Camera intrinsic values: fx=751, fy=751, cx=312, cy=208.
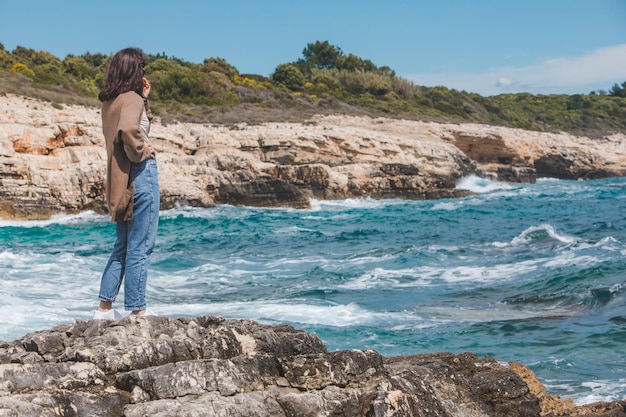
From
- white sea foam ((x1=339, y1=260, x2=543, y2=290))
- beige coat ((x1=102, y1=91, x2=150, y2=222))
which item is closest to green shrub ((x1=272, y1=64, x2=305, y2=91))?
white sea foam ((x1=339, y1=260, x2=543, y2=290))

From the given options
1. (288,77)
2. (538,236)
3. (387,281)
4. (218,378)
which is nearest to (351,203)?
(538,236)

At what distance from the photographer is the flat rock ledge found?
333 cm

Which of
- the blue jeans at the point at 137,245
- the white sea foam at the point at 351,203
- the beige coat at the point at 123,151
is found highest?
the beige coat at the point at 123,151

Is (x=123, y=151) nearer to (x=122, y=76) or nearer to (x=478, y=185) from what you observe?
(x=122, y=76)

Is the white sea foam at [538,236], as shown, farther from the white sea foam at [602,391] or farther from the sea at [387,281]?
the white sea foam at [602,391]

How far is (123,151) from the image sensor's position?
493 centimetres

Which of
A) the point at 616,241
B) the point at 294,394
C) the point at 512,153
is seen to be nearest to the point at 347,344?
the point at 294,394

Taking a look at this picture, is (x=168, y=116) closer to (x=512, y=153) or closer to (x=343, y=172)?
(x=343, y=172)

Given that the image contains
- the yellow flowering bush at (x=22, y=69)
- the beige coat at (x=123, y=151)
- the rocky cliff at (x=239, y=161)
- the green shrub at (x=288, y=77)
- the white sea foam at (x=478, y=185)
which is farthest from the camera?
the green shrub at (x=288, y=77)

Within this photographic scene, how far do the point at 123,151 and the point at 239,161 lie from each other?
26.1 metres

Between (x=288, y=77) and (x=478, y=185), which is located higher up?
(x=288, y=77)

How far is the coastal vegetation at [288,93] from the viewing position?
4050cm

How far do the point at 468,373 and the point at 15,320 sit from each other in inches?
260

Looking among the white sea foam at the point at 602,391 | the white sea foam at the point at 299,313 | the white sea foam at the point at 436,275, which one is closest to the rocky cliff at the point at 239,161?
the white sea foam at the point at 436,275
